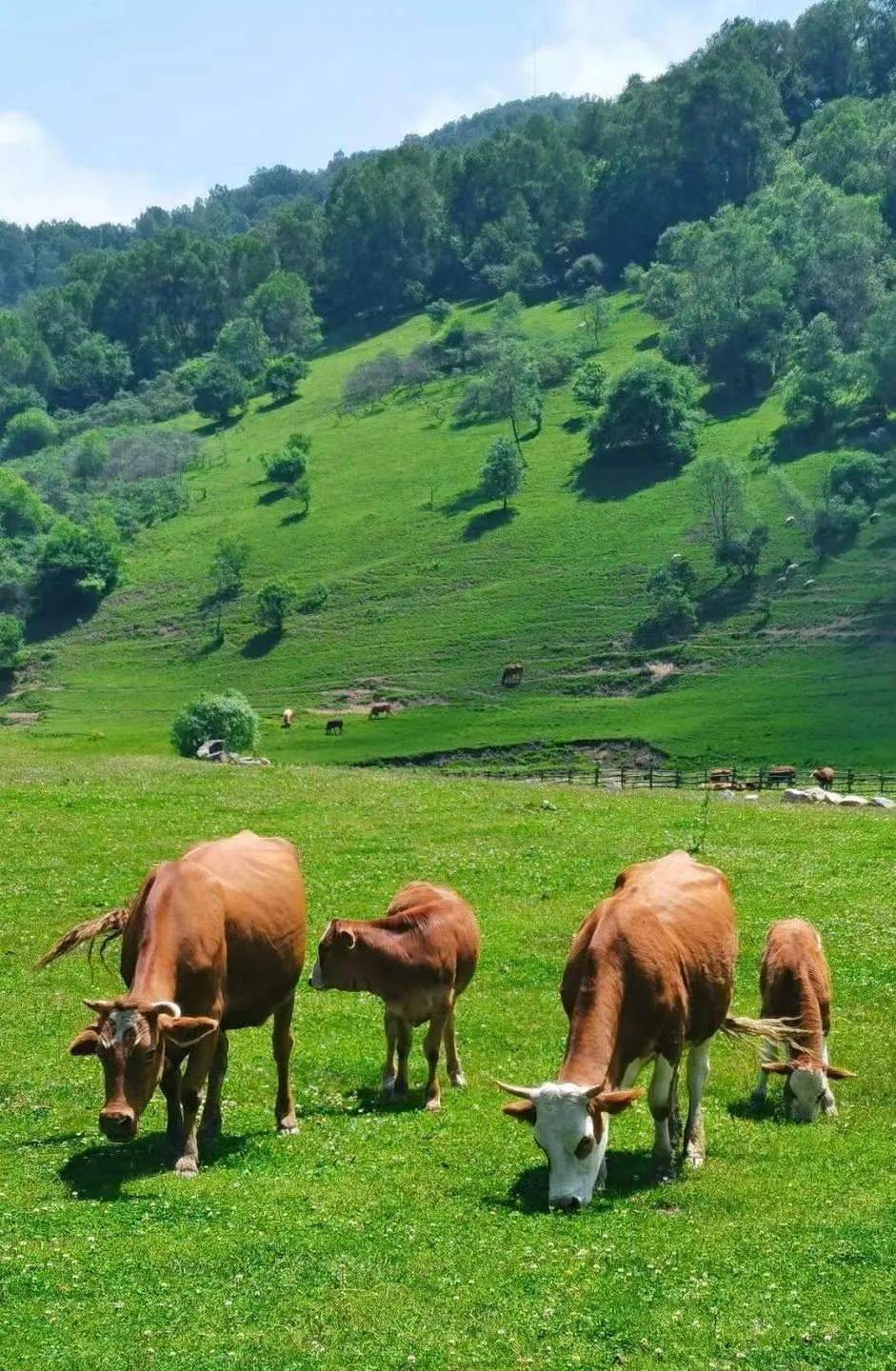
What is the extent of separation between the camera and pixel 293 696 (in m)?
124

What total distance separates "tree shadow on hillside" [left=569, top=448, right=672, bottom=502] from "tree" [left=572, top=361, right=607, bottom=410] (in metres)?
17.8

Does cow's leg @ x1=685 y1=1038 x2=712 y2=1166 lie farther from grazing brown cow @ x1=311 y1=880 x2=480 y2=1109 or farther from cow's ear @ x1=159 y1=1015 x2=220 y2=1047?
cow's ear @ x1=159 y1=1015 x2=220 y2=1047

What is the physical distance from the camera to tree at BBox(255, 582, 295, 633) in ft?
454

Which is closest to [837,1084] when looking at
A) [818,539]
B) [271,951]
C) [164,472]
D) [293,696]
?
[271,951]

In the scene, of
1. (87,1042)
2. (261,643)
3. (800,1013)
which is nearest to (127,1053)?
(87,1042)

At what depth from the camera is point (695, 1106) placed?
56.9 feet

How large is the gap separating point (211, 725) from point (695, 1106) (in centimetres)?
7161

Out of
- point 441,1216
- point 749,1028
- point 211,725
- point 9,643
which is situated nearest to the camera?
point 441,1216

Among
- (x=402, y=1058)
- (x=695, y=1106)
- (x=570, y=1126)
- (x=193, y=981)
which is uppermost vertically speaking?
(x=193, y=981)

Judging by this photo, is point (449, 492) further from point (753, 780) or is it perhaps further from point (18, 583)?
point (753, 780)

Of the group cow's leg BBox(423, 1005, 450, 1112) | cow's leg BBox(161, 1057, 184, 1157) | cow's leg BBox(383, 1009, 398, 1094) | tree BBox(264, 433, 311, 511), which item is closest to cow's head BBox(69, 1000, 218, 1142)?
cow's leg BBox(161, 1057, 184, 1157)

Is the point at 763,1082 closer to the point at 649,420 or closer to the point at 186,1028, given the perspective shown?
the point at 186,1028

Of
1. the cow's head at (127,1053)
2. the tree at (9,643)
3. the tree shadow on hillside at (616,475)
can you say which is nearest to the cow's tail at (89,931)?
the cow's head at (127,1053)

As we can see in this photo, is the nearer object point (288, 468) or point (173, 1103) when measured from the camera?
point (173, 1103)
